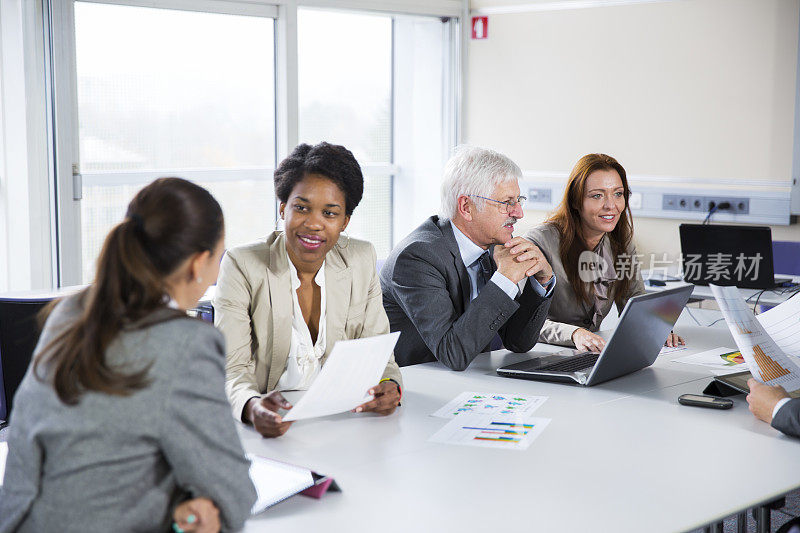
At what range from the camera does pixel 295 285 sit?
7.64 ft

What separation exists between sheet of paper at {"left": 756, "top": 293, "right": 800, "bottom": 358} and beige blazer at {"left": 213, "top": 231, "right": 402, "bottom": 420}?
3.55 feet

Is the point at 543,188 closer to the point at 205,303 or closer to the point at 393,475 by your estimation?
the point at 205,303

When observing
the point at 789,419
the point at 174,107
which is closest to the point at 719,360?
the point at 789,419

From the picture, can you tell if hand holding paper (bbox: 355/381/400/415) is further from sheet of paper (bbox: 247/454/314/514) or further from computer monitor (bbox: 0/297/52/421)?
computer monitor (bbox: 0/297/52/421)

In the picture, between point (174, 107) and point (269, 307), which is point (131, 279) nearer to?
point (269, 307)

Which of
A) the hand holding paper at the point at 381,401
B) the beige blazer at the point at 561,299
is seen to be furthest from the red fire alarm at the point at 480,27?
the hand holding paper at the point at 381,401

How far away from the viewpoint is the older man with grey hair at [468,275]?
2.51 meters

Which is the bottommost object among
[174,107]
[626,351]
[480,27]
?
[626,351]

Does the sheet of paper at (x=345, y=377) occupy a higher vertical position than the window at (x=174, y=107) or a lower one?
lower

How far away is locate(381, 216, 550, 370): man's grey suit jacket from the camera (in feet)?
8.17

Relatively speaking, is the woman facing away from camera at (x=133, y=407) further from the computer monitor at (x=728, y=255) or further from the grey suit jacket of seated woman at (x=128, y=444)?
the computer monitor at (x=728, y=255)

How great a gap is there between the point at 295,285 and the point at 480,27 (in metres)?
4.32

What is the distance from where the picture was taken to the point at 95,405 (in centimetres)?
120

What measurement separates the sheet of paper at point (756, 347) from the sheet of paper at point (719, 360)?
246 millimetres
